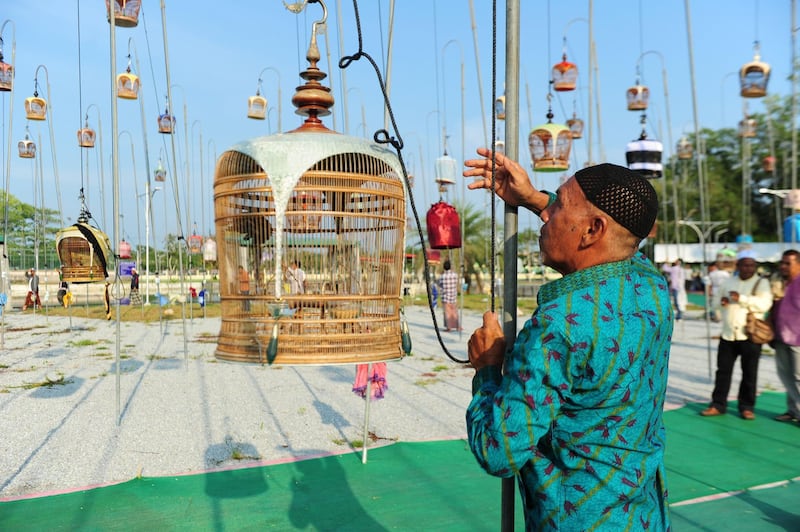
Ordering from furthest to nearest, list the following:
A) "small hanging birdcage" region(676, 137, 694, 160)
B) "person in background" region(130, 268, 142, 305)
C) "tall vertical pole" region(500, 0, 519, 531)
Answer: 1. "person in background" region(130, 268, 142, 305)
2. "small hanging birdcage" region(676, 137, 694, 160)
3. "tall vertical pole" region(500, 0, 519, 531)

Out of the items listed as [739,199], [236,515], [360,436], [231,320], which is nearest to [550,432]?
[231,320]

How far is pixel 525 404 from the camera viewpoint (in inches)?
57.0

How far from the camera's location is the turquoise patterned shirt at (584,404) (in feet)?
4.81

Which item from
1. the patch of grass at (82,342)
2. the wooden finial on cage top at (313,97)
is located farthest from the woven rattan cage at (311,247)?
the patch of grass at (82,342)

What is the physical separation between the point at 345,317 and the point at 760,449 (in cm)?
469

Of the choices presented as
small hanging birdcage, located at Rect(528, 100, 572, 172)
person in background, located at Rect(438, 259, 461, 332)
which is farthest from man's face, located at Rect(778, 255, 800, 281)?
person in background, located at Rect(438, 259, 461, 332)

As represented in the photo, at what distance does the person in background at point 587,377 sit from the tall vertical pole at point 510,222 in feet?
0.28

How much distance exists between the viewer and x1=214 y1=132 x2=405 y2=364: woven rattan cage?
2.23m

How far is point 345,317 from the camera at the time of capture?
2.42m

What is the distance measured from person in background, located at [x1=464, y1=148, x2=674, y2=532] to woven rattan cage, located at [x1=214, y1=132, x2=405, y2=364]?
809 mm

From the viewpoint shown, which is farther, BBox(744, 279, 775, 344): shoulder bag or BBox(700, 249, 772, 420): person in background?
BBox(700, 249, 772, 420): person in background

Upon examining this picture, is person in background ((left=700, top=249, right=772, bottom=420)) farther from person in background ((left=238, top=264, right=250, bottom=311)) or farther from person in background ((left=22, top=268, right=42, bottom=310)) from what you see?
person in background ((left=22, top=268, right=42, bottom=310))

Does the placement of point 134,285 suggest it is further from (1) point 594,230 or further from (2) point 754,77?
(1) point 594,230

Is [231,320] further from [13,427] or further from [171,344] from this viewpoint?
[171,344]
